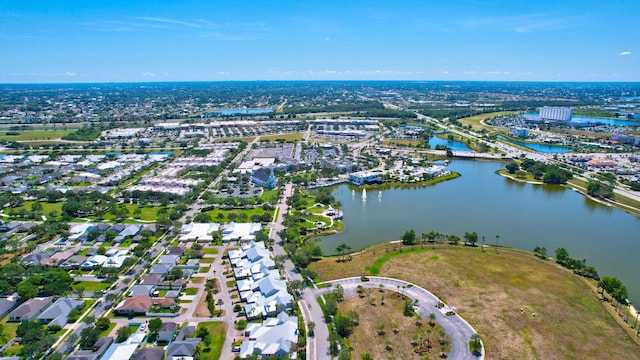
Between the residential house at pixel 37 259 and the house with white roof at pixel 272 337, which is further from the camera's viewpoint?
the residential house at pixel 37 259

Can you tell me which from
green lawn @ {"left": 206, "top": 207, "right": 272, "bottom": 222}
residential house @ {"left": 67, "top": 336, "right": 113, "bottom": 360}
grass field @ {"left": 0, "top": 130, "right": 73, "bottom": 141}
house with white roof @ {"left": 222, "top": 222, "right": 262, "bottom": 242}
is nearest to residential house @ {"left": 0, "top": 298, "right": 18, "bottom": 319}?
residential house @ {"left": 67, "top": 336, "right": 113, "bottom": 360}

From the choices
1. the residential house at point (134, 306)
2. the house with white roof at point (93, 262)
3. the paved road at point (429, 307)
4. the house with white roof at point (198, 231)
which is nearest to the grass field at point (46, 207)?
the house with white roof at point (93, 262)

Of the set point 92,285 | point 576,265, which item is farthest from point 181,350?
point 576,265

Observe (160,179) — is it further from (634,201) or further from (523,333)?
(634,201)

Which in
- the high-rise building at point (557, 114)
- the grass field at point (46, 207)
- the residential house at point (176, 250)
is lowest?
the residential house at point (176, 250)

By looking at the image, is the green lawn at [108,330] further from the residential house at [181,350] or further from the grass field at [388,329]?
the grass field at [388,329]

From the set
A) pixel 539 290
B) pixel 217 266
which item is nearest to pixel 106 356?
pixel 217 266

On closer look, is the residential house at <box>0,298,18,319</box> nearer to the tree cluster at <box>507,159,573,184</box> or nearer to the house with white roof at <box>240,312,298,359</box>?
the house with white roof at <box>240,312,298,359</box>
